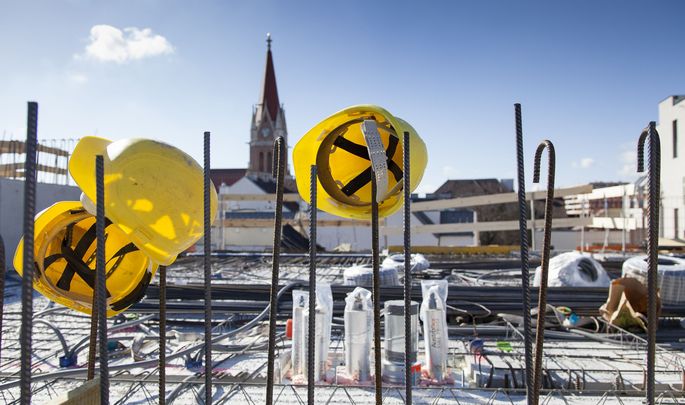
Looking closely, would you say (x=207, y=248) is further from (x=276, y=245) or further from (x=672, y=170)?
(x=672, y=170)

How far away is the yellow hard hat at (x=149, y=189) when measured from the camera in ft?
5.17

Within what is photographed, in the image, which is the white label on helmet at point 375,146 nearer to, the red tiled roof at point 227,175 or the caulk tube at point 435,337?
the caulk tube at point 435,337

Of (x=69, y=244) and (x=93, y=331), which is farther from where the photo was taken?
(x=69, y=244)

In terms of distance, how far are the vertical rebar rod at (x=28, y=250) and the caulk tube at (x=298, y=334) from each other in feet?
6.93

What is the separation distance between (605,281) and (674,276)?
101 centimetres

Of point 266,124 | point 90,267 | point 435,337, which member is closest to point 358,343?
point 435,337

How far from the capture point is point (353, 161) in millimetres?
2189

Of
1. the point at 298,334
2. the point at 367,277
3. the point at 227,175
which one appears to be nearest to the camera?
the point at 298,334

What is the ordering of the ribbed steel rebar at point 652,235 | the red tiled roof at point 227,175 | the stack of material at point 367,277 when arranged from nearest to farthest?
the ribbed steel rebar at point 652,235, the stack of material at point 367,277, the red tiled roof at point 227,175

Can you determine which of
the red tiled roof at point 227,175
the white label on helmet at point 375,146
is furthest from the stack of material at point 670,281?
the red tiled roof at point 227,175

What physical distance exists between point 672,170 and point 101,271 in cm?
2069

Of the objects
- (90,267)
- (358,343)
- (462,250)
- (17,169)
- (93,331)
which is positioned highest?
(17,169)

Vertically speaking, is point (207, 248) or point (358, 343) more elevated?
point (207, 248)

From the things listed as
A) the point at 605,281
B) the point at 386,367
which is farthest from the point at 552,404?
the point at 605,281
